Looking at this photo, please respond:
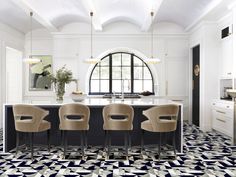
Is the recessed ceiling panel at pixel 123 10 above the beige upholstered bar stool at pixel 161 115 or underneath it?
above

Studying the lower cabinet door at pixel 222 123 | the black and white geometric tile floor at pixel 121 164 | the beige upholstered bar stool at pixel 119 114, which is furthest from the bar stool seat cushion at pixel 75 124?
the lower cabinet door at pixel 222 123

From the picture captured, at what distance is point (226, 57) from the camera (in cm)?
651

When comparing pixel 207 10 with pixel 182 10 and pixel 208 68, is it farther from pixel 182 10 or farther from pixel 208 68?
pixel 208 68

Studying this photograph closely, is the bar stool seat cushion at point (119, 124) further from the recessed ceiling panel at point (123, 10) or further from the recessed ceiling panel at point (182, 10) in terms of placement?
the recessed ceiling panel at point (182, 10)

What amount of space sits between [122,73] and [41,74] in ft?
9.36

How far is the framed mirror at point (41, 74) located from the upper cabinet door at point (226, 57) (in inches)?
220

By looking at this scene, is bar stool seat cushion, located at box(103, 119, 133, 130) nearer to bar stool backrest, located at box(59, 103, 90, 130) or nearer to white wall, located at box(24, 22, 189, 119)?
bar stool backrest, located at box(59, 103, 90, 130)

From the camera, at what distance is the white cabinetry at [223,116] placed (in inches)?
231

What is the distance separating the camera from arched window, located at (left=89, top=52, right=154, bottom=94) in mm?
9281

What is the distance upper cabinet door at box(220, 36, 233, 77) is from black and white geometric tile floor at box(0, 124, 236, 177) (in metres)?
2.08

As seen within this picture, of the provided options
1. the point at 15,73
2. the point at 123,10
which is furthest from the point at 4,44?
the point at 123,10

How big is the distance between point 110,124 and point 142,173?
3.18ft

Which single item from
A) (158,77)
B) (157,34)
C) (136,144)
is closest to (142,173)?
(136,144)

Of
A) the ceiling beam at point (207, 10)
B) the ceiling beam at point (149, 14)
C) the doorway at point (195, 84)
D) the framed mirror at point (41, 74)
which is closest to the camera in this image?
the ceiling beam at point (207, 10)
